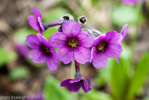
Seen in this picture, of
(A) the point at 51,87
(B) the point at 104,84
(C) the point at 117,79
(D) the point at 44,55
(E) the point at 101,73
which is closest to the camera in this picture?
(D) the point at 44,55

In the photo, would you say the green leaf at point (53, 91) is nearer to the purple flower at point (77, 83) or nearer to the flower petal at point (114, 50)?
the purple flower at point (77, 83)

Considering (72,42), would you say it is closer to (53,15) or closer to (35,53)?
(35,53)

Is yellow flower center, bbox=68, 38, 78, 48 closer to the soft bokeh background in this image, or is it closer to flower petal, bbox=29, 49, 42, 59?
flower petal, bbox=29, 49, 42, 59

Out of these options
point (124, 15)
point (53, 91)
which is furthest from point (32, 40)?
point (124, 15)

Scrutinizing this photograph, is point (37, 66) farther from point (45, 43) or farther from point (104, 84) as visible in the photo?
point (45, 43)

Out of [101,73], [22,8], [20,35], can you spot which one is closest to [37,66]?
[20,35]
